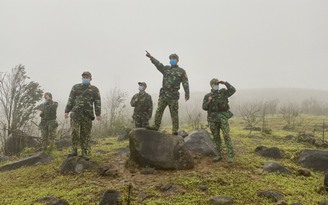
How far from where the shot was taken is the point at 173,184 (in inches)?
241

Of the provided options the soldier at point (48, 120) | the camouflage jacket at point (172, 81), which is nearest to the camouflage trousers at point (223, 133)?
the camouflage jacket at point (172, 81)

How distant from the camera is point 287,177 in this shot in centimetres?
677

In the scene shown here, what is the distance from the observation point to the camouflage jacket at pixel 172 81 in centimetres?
812

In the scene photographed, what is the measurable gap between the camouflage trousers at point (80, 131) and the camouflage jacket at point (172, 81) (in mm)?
2339

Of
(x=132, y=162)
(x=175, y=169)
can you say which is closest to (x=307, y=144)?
(x=175, y=169)

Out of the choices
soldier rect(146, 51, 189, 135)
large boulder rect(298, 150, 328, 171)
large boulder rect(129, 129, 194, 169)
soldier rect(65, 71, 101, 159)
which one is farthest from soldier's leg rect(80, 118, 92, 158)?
large boulder rect(298, 150, 328, 171)

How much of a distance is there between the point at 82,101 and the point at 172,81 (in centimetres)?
263

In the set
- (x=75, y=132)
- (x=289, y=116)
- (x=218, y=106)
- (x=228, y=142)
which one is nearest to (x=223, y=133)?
(x=228, y=142)

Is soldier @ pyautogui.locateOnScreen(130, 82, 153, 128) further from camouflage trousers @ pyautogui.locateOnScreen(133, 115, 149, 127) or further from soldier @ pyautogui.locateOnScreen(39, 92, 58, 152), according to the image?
soldier @ pyautogui.locateOnScreen(39, 92, 58, 152)

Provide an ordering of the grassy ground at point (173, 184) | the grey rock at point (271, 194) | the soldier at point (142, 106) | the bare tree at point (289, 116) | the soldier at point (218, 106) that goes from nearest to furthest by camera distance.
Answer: the grey rock at point (271, 194) → the grassy ground at point (173, 184) → the soldier at point (218, 106) → the soldier at point (142, 106) → the bare tree at point (289, 116)

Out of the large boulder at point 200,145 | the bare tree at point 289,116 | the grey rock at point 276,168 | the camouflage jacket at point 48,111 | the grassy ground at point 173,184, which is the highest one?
the camouflage jacket at point 48,111

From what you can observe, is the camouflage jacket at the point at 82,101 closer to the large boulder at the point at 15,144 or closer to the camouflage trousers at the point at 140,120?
the camouflage trousers at the point at 140,120

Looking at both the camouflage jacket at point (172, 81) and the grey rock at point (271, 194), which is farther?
the camouflage jacket at point (172, 81)

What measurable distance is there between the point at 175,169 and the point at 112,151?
3.74 meters
